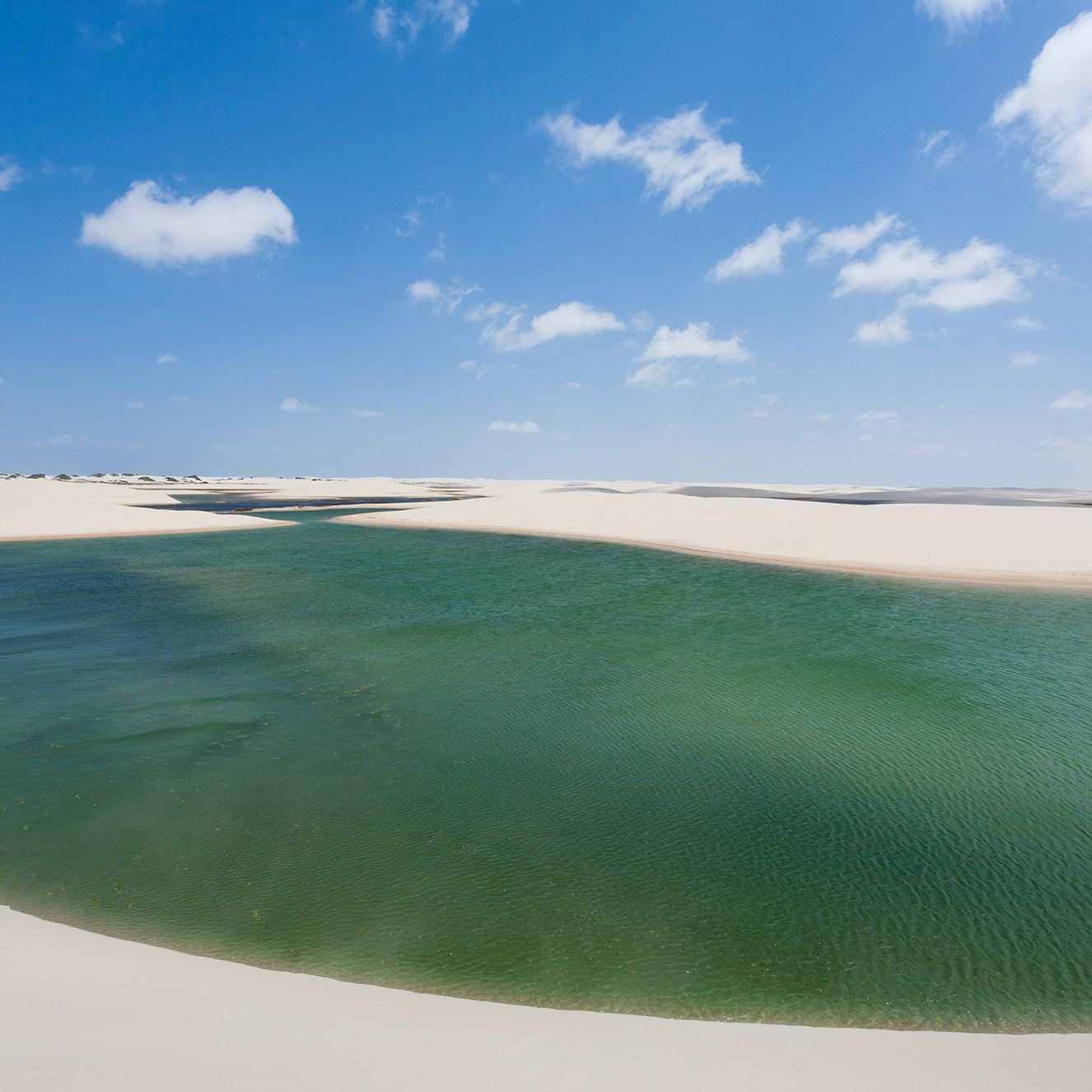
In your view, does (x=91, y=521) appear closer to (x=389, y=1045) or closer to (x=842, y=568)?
(x=842, y=568)

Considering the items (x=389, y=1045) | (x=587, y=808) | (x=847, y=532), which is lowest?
(x=587, y=808)

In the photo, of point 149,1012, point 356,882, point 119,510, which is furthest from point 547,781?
point 119,510

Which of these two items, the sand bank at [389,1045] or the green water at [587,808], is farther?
the green water at [587,808]

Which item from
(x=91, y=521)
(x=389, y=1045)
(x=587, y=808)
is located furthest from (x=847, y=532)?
(x=91, y=521)

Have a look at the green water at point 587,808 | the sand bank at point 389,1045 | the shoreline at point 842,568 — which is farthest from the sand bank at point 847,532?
the sand bank at point 389,1045

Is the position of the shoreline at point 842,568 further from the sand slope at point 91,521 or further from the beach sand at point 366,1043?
the beach sand at point 366,1043

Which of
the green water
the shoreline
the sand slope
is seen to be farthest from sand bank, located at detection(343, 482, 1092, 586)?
the sand slope

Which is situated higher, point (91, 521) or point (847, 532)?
point (847, 532)
